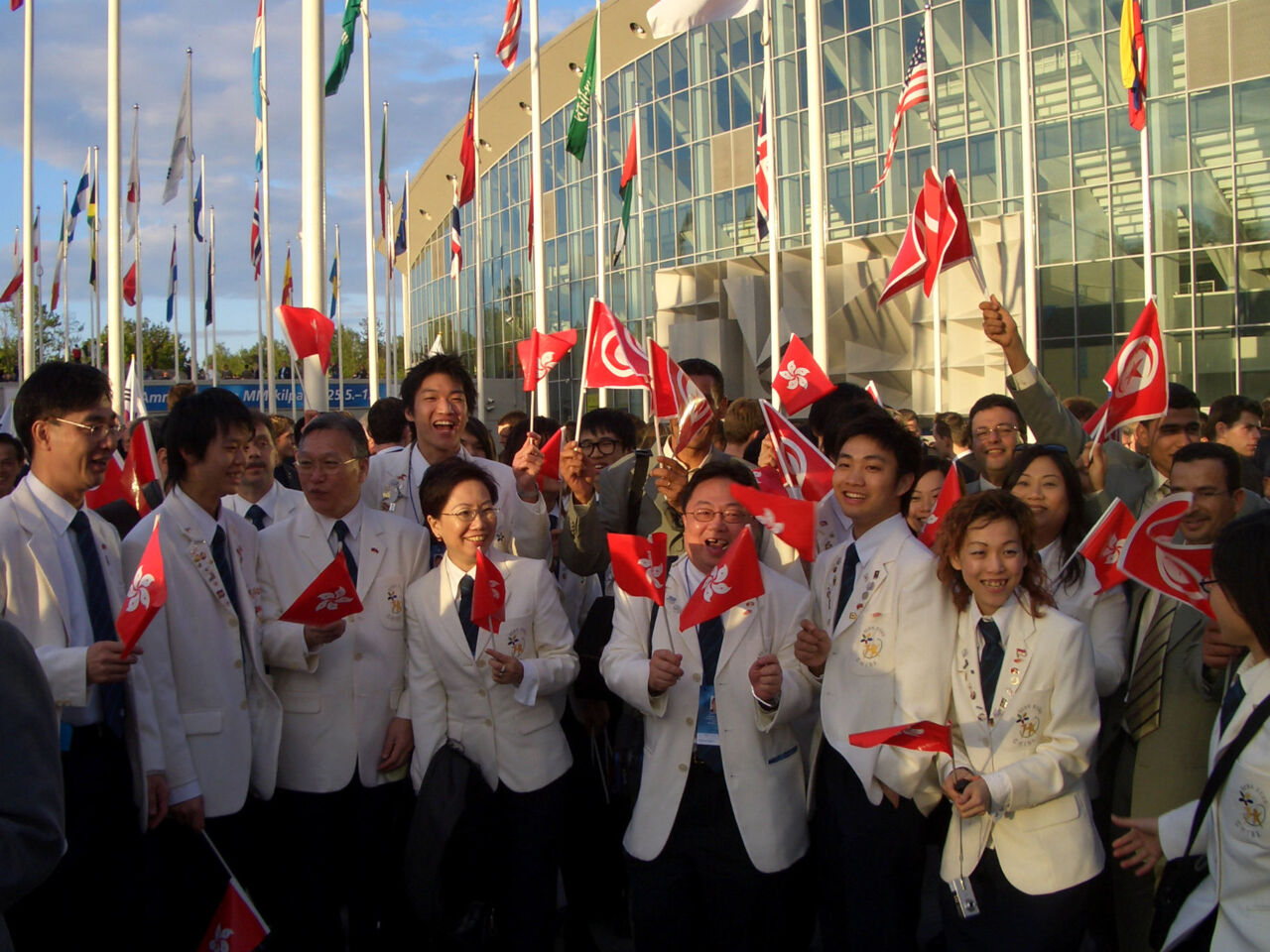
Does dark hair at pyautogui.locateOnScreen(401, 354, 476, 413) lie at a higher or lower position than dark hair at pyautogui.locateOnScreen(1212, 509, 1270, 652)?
higher

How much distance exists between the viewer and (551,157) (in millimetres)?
38969

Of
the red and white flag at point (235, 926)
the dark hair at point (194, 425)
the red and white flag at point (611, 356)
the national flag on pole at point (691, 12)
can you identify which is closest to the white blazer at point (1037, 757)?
the red and white flag at point (235, 926)

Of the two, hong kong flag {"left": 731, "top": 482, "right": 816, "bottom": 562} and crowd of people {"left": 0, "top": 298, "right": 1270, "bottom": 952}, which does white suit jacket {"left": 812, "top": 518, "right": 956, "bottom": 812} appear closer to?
crowd of people {"left": 0, "top": 298, "right": 1270, "bottom": 952}

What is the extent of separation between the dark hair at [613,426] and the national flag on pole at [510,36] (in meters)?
11.2

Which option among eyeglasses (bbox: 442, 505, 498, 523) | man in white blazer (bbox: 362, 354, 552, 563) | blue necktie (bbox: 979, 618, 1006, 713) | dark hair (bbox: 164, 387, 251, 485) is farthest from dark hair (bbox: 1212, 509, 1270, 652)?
dark hair (bbox: 164, 387, 251, 485)

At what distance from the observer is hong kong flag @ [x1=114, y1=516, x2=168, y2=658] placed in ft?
10.7

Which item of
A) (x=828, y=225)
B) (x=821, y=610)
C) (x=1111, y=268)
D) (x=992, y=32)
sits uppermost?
(x=992, y=32)

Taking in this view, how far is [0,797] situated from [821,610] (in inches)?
106

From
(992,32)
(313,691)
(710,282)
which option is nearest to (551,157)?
(710,282)

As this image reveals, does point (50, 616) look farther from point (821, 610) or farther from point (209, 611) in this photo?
point (821, 610)

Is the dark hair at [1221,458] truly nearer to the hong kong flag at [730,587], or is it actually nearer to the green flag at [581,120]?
the hong kong flag at [730,587]

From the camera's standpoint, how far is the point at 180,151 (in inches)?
823

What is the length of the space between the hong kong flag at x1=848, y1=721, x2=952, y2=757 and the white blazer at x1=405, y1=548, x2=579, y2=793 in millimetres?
1342

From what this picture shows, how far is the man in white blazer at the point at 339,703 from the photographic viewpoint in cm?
394
